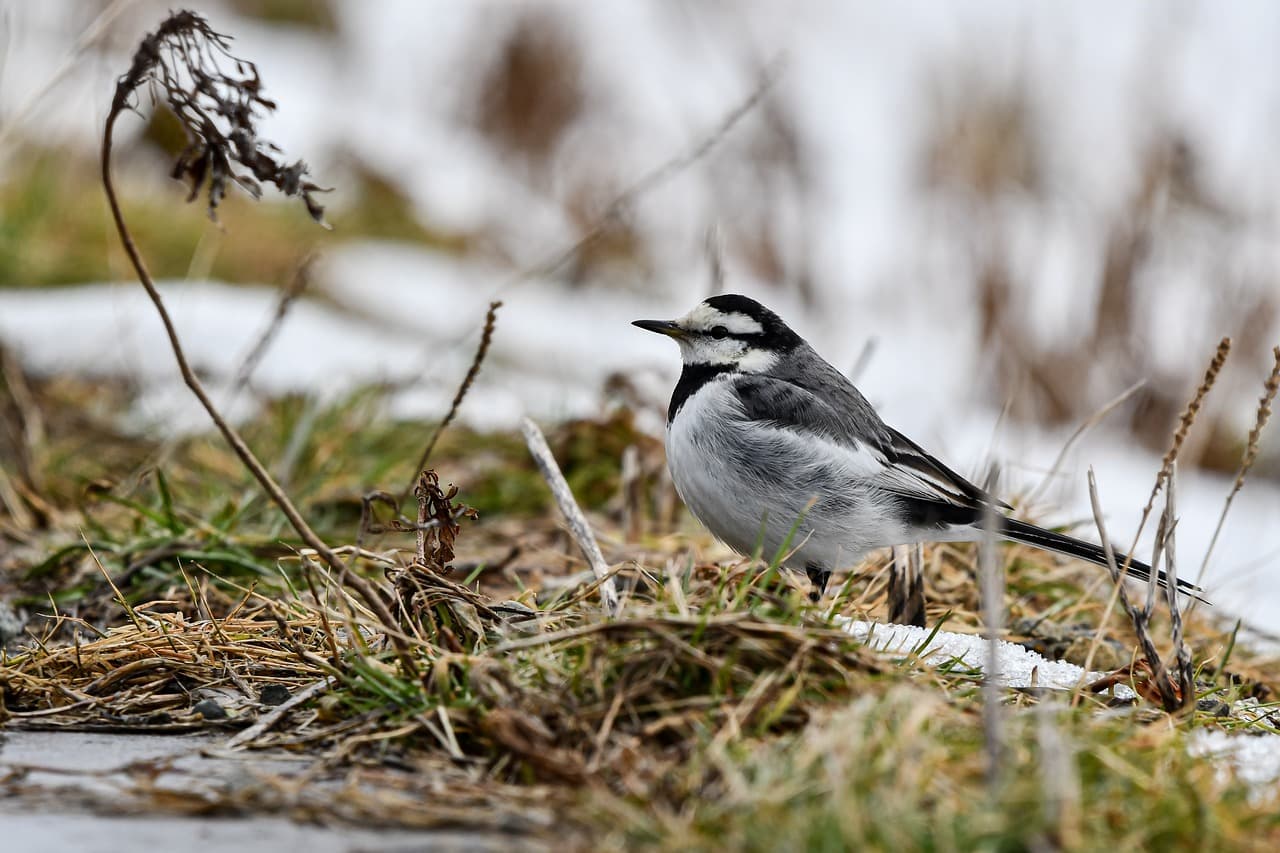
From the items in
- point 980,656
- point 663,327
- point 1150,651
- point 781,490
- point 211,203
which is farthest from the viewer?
point 663,327

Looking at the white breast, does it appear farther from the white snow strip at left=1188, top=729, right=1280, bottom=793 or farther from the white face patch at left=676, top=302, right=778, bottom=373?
the white snow strip at left=1188, top=729, right=1280, bottom=793

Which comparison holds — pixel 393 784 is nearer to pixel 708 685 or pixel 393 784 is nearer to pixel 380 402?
pixel 708 685

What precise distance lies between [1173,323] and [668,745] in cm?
934

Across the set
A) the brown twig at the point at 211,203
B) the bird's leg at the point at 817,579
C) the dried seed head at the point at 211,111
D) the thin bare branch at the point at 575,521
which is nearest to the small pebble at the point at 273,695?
the brown twig at the point at 211,203

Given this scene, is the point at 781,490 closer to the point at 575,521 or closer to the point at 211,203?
the point at 575,521

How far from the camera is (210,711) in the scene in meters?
2.67

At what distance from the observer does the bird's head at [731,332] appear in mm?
4180

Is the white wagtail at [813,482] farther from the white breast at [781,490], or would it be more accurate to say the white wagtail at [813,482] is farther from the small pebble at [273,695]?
the small pebble at [273,695]

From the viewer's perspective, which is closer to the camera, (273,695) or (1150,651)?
(273,695)

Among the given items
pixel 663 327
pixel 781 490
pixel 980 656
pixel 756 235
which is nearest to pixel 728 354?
pixel 663 327

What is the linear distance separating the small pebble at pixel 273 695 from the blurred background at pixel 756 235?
8.79ft

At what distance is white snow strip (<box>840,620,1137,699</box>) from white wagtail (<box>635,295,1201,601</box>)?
398 millimetres

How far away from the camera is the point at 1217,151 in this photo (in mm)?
10930

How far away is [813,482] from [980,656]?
783mm
